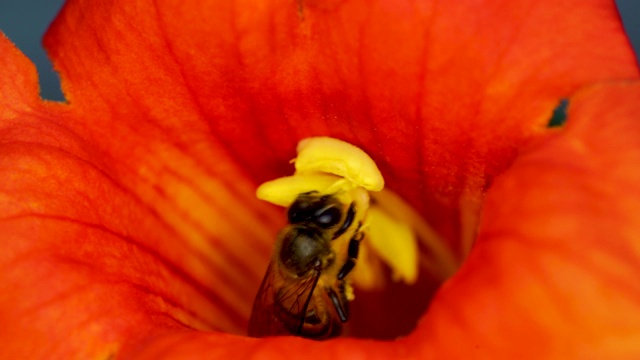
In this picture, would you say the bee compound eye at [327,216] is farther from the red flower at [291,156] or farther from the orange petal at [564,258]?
the orange petal at [564,258]

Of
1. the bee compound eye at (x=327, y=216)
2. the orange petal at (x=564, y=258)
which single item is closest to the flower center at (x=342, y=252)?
the bee compound eye at (x=327, y=216)

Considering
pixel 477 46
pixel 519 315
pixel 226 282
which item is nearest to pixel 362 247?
pixel 226 282

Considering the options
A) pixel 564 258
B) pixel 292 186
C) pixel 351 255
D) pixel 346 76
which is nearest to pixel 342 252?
pixel 351 255

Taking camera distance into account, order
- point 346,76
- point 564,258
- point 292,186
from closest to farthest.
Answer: point 564,258
point 346,76
point 292,186

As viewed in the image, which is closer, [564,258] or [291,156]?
[564,258]

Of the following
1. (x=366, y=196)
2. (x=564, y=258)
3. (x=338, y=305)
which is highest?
(x=564, y=258)

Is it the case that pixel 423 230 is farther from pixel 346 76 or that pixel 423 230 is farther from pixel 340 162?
pixel 346 76

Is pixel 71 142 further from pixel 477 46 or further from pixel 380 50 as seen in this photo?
pixel 477 46
